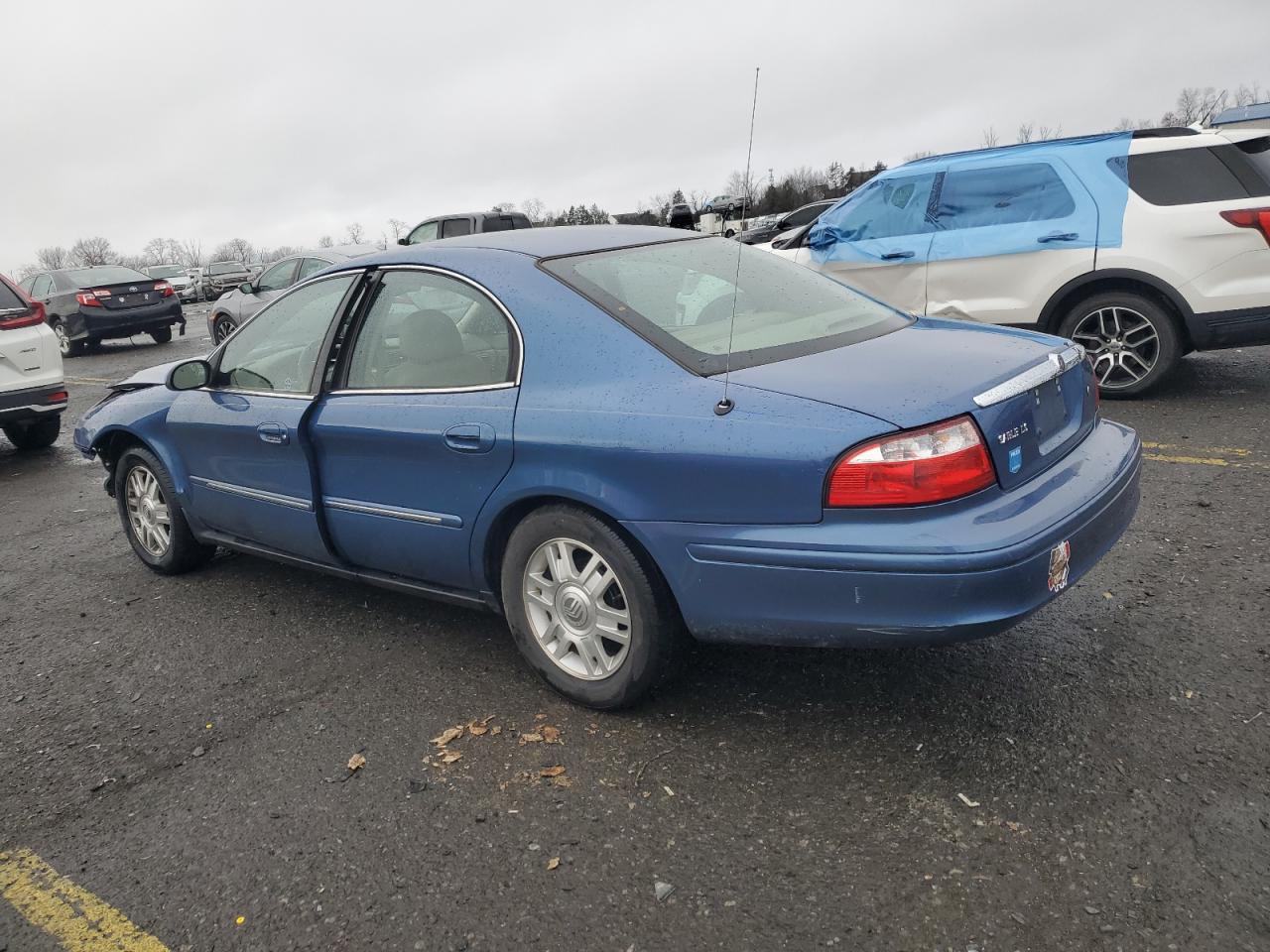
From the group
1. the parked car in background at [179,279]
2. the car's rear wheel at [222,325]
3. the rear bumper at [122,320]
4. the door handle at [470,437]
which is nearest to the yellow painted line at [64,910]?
the door handle at [470,437]

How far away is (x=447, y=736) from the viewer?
317 centimetres

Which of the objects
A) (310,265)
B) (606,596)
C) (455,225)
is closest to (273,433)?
(606,596)

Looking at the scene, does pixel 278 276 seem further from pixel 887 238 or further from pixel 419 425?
pixel 419 425

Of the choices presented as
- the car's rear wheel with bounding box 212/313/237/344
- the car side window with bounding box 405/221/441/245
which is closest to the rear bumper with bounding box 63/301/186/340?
the car's rear wheel with bounding box 212/313/237/344

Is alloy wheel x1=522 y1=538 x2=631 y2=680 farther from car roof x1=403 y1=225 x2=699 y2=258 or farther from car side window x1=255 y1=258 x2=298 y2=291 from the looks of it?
car side window x1=255 y1=258 x2=298 y2=291

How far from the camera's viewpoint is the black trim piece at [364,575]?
11.4 feet

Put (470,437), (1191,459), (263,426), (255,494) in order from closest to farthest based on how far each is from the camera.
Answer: (470,437)
(263,426)
(255,494)
(1191,459)

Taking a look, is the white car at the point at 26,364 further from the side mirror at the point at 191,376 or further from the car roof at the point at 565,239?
the car roof at the point at 565,239

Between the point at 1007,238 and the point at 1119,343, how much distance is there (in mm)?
1061

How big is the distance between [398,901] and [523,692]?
41.4 inches

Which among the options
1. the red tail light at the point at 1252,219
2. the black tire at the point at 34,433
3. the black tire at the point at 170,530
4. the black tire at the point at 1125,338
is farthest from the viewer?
the black tire at the point at 34,433

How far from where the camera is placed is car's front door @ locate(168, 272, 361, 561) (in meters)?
3.91

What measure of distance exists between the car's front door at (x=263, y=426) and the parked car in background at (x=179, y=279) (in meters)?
39.7

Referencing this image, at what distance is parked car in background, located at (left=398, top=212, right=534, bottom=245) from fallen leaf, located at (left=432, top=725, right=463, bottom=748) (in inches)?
539
